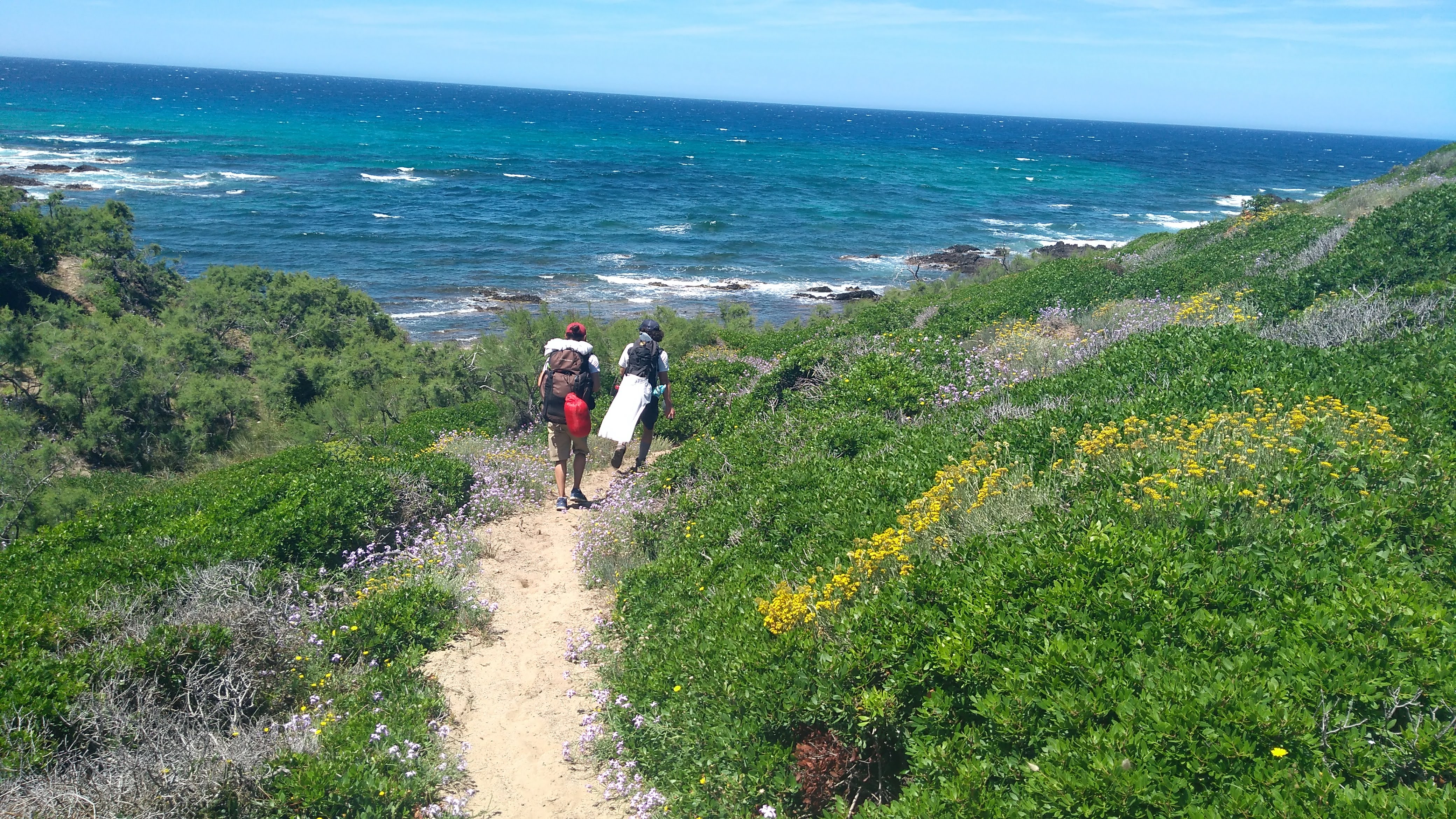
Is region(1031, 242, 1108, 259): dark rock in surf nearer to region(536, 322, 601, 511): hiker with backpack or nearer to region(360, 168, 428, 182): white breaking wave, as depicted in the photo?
region(536, 322, 601, 511): hiker with backpack

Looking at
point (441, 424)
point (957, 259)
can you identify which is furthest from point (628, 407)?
point (957, 259)

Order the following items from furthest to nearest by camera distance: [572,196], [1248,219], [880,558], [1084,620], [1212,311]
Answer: [572,196] < [1248,219] < [1212,311] < [880,558] < [1084,620]

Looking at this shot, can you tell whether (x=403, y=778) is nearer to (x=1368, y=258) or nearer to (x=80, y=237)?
(x=1368, y=258)

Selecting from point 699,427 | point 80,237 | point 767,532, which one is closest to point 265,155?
point 80,237

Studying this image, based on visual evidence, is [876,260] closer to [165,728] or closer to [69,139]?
[165,728]

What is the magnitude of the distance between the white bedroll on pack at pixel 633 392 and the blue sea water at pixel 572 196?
18.8 metres

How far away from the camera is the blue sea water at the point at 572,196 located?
3453cm

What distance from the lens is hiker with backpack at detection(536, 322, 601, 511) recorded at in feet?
26.7

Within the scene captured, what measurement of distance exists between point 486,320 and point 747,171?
168 ft

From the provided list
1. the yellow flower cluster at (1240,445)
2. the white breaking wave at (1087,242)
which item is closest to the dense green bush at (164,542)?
the yellow flower cluster at (1240,445)

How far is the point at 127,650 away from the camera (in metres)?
4.45

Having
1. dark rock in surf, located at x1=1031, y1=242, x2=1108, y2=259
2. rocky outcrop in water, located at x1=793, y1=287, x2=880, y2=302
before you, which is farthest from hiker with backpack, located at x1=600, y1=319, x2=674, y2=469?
dark rock in surf, located at x1=1031, y1=242, x2=1108, y2=259

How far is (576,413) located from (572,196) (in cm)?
5024

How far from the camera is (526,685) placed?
18.2 ft
